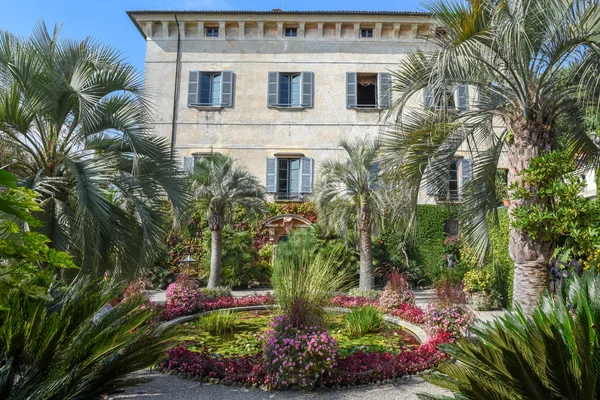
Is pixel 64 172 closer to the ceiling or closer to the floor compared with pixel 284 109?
closer to the floor

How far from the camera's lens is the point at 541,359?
98.4 inches

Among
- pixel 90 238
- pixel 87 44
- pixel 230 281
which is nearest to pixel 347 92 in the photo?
pixel 230 281

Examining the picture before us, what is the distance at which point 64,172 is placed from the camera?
5660 mm

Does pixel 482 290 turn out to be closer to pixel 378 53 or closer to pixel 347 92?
pixel 347 92

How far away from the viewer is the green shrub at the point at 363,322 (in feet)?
24.5

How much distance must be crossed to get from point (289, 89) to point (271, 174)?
143 inches

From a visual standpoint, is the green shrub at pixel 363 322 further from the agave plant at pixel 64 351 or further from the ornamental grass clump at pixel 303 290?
the agave plant at pixel 64 351

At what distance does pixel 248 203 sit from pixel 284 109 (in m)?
5.53

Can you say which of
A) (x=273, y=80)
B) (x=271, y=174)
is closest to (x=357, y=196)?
(x=271, y=174)

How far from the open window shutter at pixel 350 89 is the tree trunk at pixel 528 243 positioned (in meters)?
11.6

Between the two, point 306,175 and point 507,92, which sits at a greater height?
point 306,175

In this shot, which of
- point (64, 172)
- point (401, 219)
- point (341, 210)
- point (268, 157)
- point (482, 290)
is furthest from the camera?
point (268, 157)

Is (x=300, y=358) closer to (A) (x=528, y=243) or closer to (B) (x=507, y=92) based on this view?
(A) (x=528, y=243)

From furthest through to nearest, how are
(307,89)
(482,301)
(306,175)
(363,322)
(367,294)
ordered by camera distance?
(307,89) → (306,175) → (367,294) → (482,301) → (363,322)
